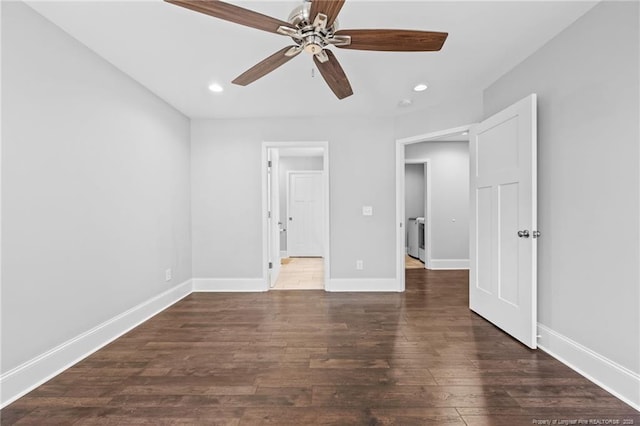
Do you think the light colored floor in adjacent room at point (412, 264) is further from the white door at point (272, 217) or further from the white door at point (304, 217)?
the white door at point (272, 217)

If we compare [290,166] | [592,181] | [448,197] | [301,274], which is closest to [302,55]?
[592,181]

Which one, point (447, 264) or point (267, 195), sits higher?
point (267, 195)

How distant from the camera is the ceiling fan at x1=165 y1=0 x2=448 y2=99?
1.27m

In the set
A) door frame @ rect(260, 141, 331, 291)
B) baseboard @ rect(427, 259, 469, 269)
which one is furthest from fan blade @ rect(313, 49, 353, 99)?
baseboard @ rect(427, 259, 469, 269)

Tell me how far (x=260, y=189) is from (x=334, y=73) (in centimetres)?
219

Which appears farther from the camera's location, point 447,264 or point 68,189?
point 447,264

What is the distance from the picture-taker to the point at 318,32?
1435mm

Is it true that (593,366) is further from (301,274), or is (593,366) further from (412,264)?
(412,264)

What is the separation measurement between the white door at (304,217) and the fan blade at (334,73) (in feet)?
13.8

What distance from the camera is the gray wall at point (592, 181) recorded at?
5.18ft

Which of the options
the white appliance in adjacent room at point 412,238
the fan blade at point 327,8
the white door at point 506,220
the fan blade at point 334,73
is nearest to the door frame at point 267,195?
the fan blade at point 334,73

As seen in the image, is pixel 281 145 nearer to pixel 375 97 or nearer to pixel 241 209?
pixel 241 209

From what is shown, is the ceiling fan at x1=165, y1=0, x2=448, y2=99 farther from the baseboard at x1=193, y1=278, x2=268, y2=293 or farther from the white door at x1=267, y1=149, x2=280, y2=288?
the baseboard at x1=193, y1=278, x2=268, y2=293

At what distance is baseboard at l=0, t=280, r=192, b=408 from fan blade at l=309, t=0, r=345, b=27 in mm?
2590
